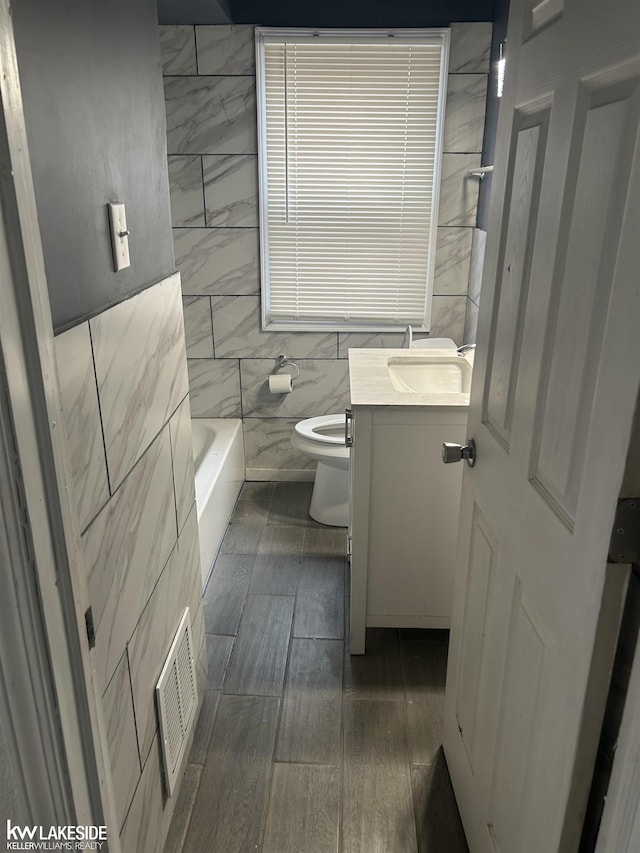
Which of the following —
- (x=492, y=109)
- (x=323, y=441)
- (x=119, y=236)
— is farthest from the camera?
(x=323, y=441)

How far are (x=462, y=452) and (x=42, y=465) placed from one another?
3.20ft

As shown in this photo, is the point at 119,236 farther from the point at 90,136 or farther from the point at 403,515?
the point at 403,515

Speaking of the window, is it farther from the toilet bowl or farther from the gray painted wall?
the gray painted wall

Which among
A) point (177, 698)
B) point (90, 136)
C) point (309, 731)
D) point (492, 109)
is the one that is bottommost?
point (309, 731)

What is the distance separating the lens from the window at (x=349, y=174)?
2.92m

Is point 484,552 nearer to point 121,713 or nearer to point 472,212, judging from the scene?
point 121,713

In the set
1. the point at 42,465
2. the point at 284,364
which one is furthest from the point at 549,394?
the point at 284,364

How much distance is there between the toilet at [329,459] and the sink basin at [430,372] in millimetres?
501

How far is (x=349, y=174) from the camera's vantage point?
3117mm

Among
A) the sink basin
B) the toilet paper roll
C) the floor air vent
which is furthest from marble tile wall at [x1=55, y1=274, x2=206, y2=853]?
the toilet paper roll

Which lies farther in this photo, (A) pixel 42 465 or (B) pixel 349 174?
(B) pixel 349 174

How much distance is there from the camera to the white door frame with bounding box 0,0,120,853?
659 millimetres

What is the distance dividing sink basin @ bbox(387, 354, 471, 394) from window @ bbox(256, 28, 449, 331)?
89 centimetres

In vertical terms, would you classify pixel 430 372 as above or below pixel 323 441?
above
